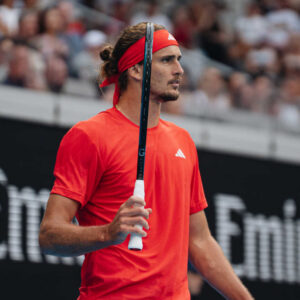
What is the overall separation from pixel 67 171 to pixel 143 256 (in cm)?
52

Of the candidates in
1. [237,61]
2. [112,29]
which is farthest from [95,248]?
[237,61]

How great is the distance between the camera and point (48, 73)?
23.3ft

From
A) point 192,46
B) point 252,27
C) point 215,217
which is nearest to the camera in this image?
point 215,217

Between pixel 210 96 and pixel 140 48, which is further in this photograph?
pixel 210 96

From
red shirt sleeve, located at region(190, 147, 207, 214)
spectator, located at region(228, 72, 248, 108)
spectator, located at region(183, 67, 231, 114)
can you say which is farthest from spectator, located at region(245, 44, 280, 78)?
red shirt sleeve, located at region(190, 147, 207, 214)

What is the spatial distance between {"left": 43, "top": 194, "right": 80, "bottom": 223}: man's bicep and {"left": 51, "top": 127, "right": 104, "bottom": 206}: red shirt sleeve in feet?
0.08

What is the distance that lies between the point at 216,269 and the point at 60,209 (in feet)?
3.06

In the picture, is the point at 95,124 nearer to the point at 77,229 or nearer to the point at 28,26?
the point at 77,229

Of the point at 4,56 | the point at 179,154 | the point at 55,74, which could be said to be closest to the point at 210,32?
the point at 55,74

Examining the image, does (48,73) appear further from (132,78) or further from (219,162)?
(132,78)

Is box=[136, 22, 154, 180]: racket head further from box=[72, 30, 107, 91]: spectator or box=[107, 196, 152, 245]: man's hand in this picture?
box=[72, 30, 107, 91]: spectator

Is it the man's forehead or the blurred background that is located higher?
the man's forehead

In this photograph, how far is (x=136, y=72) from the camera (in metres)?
3.36

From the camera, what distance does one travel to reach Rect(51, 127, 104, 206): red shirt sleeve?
304 centimetres
